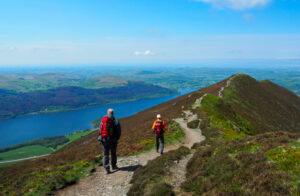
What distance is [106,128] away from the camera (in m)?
11.8

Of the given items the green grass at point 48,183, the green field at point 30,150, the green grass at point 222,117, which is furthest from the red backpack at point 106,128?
the green field at point 30,150

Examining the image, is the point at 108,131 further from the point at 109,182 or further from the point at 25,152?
the point at 25,152

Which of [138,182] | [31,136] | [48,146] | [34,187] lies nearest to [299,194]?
[138,182]

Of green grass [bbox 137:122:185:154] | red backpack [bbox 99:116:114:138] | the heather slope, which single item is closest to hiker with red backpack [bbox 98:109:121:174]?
red backpack [bbox 99:116:114:138]

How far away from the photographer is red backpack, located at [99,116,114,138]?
38.5 ft

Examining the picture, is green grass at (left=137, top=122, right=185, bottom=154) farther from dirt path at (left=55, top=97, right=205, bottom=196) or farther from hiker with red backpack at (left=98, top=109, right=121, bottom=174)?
hiker with red backpack at (left=98, top=109, right=121, bottom=174)

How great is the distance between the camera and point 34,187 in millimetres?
11180

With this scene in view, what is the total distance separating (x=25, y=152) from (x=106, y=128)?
147 metres

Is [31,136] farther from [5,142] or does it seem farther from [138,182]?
[138,182]

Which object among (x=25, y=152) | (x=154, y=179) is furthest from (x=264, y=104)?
(x=25, y=152)

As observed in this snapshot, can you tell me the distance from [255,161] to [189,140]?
15916mm

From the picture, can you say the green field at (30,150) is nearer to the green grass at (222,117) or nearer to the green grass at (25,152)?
the green grass at (25,152)

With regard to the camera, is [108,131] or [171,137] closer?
[108,131]

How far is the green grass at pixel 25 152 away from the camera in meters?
118
